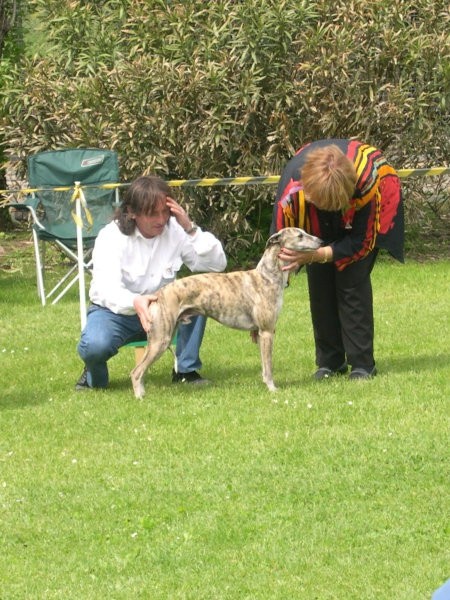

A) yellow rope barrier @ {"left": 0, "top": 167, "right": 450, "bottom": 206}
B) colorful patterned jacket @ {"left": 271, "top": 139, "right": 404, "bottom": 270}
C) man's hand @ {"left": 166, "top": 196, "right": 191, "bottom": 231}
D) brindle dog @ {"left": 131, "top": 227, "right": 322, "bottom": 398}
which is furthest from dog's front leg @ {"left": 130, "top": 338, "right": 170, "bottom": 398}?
yellow rope barrier @ {"left": 0, "top": 167, "right": 450, "bottom": 206}

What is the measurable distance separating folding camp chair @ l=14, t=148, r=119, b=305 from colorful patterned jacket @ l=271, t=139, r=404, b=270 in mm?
4545

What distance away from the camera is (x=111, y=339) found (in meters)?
8.08

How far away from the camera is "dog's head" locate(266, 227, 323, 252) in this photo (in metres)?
7.71

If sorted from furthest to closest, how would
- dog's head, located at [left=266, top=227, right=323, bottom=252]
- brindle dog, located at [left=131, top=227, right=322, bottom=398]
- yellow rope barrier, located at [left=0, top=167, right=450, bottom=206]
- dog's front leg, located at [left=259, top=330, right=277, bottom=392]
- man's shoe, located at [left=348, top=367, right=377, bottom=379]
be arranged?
yellow rope barrier, located at [left=0, top=167, right=450, bottom=206] → man's shoe, located at [left=348, top=367, right=377, bottom=379] → dog's front leg, located at [left=259, top=330, right=277, bottom=392] → brindle dog, located at [left=131, top=227, right=322, bottom=398] → dog's head, located at [left=266, top=227, right=323, bottom=252]

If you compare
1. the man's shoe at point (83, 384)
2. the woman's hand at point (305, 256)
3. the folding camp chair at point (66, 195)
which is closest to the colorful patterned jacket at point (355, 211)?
the woman's hand at point (305, 256)

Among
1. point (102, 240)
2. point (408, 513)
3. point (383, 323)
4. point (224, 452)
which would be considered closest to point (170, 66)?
point (383, 323)

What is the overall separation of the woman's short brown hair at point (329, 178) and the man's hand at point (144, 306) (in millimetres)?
1202

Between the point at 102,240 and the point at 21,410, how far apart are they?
122 cm

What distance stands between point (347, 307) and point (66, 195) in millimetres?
5187

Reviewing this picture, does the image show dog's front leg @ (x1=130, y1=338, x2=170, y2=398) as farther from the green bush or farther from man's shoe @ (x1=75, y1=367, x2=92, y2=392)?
the green bush

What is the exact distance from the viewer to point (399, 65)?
13.8 m

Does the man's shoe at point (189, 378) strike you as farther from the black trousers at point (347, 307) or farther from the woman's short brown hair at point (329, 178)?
the woman's short brown hair at point (329, 178)

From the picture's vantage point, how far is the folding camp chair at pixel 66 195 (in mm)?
12359

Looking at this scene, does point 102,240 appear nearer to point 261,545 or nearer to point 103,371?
point 103,371
